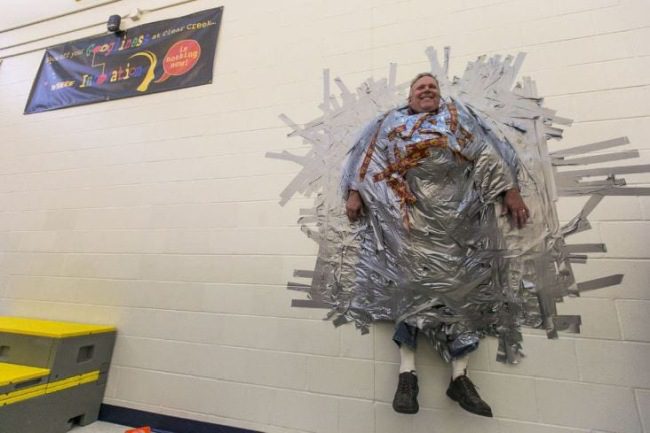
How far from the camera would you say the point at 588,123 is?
1.46m

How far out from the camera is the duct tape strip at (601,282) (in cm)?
128

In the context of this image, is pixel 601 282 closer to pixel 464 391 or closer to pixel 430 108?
pixel 464 391

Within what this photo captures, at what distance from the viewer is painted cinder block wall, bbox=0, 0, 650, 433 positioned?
1.27 metres

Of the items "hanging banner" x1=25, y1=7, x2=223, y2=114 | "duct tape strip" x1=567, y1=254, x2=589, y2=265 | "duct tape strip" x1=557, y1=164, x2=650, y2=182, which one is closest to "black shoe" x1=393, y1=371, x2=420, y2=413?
"duct tape strip" x1=567, y1=254, x2=589, y2=265

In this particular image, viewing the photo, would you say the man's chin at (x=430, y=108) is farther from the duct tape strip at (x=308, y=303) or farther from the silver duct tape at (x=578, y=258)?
the duct tape strip at (x=308, y=303)

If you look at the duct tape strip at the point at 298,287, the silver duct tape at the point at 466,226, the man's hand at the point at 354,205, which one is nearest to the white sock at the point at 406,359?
the silver duct tape at the point at 466,226

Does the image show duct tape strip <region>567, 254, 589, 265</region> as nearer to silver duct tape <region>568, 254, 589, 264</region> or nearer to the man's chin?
silver duct tape <region>568, 254, 589, 264</region>

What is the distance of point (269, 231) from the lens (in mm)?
1725

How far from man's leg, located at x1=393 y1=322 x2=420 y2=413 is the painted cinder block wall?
0.08 metres

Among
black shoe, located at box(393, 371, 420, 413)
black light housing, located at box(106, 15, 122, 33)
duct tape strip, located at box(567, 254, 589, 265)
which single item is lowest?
black shoe, located at box(393, 371, 420, 413)

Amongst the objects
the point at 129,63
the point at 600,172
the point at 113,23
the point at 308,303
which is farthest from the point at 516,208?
the point at 113,23

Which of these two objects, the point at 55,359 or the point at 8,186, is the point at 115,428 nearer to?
the point at 55,359

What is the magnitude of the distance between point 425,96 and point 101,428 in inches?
94.1

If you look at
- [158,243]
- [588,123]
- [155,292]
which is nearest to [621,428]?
[588,123]
